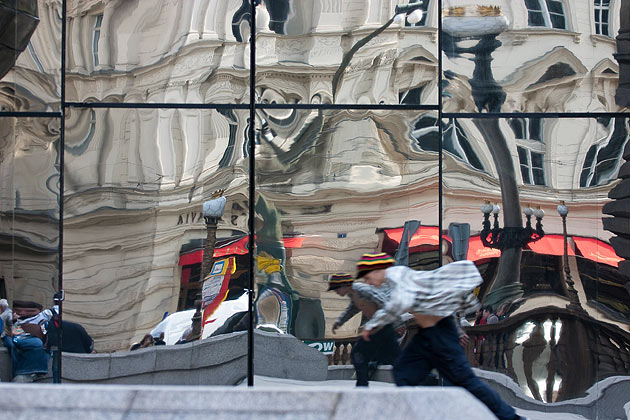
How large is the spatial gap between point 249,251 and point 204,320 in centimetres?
81

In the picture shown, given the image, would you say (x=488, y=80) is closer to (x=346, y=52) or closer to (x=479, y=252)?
(x=346, y=52)

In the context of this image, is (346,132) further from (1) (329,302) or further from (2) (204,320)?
(2) (204,320)

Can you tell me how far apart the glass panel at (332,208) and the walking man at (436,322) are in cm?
205

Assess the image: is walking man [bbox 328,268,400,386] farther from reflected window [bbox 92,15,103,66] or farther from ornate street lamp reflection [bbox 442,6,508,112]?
reflected window [bbox 92,15,103,66]

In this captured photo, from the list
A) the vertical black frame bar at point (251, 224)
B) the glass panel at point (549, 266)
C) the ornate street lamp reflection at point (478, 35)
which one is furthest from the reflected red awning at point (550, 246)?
the vertical black frame bar at point (251, 224)

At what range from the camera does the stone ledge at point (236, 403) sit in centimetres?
340

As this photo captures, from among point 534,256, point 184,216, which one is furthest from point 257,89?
point 534,256

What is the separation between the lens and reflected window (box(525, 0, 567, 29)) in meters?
6.86

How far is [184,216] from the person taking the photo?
692 cm

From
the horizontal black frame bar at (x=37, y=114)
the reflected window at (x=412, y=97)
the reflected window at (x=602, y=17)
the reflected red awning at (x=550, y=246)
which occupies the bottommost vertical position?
the reflected red awning at (x=550, y=246)

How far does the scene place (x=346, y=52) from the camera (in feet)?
22.7

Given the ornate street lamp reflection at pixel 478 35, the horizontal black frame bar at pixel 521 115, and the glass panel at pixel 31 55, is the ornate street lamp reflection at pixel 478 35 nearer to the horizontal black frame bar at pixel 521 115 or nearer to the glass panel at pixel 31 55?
the horizontal black frame bar at pixel 521 115

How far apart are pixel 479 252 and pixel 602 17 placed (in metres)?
2.59

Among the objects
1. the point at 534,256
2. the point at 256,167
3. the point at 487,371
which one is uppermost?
the point at 256,167
